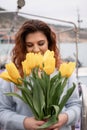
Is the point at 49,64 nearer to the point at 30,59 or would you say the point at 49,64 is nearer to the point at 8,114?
the point at 30,59

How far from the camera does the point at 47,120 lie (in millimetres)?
919

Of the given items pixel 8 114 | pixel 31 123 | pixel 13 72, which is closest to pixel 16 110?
pixel 8 114

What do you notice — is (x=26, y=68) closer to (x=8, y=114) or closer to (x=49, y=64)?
(x=49, y=64)

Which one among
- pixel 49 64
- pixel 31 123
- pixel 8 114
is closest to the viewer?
pixel 49 64

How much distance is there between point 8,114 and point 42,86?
9.1 inches

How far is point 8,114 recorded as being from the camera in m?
1.07

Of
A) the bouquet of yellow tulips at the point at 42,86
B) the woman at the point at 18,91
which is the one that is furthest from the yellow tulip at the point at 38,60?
the woman at the point at 18,91

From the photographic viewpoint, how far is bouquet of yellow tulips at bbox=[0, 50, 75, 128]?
0.88 m

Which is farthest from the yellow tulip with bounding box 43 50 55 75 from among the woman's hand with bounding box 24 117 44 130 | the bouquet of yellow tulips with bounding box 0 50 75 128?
the woman's hand with bounding box 24 117 44 130

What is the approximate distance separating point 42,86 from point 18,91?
0.22 m

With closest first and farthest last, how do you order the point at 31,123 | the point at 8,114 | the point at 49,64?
the point at 49,64 < the point at 31,123 < the point at 8,114

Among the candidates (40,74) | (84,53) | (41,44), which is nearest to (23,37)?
(41,44)

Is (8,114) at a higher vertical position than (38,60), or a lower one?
lower

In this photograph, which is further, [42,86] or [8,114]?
[8,114]
